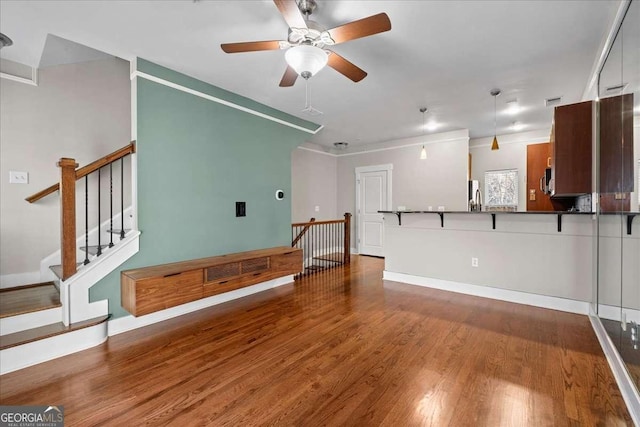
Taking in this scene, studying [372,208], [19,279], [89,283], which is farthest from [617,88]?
[19,279]

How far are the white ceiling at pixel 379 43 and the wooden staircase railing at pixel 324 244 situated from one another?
272cm

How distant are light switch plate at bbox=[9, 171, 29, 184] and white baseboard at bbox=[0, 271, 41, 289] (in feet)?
3.45

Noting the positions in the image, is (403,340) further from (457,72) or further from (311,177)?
(311,177)

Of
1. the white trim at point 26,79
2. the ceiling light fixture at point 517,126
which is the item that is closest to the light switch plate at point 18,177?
the white trim at point 26,79

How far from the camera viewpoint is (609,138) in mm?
2373

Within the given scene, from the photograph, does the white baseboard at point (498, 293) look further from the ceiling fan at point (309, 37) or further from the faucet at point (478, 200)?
the ceiling fan at point (309, 37)

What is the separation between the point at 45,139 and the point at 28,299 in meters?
1.86

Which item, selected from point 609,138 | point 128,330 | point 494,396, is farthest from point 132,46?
point 609,138

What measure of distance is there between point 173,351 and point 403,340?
2058 mm

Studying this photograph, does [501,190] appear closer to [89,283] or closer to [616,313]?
[616,313]

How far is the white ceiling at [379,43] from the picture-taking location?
2217 millimetres

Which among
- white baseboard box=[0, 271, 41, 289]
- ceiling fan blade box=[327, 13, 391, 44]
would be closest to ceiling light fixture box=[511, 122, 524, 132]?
ceiling fan blade box=[327, 13, 391, 44]

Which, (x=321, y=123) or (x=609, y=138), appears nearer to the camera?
(x=609, y=138)

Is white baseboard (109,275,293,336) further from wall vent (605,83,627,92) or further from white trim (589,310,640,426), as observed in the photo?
wall vent (605,83,627,92)
